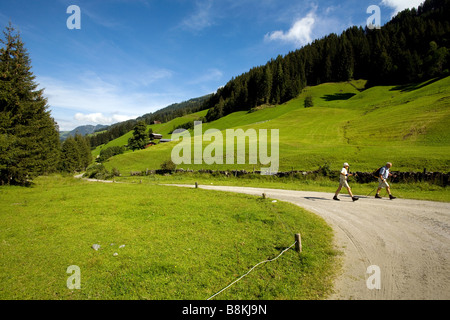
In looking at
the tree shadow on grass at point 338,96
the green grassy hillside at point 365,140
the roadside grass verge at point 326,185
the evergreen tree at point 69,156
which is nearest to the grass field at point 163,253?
the roadside grass verge at point 326,185

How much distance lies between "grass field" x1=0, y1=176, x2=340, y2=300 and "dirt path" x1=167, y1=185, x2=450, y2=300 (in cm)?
69

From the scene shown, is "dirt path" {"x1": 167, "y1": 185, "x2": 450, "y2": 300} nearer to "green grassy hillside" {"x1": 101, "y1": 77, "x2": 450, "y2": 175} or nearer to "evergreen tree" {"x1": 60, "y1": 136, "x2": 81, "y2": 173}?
"green grassy hillside" {"x1": 101, "y1": 77, "x2": 450, "y2": 175}

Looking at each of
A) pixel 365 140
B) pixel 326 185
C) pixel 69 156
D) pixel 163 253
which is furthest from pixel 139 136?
pixel 163 253

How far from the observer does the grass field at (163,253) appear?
597cm

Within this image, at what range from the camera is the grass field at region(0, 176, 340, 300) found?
5969 mm

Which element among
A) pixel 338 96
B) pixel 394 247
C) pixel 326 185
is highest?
pixel 338 96

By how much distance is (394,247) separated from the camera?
25.5ft

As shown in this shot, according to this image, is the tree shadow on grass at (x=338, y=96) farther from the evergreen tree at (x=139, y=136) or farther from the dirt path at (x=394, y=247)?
the dirt path at (x=394, y=247)

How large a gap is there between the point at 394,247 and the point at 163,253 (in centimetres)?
927

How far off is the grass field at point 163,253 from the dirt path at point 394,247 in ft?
2.25

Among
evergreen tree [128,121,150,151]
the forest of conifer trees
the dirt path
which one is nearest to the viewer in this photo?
the dirt path

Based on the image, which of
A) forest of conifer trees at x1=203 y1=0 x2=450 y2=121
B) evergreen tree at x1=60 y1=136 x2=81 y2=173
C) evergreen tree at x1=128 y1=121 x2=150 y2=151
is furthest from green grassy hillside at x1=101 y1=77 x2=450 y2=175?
evergreen tree at x1=128 y1=121 x2=150 y2=151

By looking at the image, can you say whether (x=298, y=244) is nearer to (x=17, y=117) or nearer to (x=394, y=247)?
(x=394, y=247)
